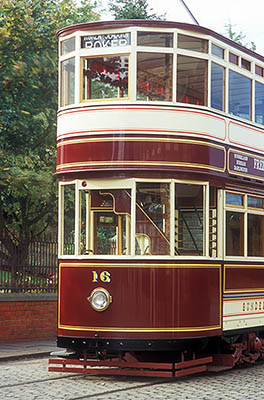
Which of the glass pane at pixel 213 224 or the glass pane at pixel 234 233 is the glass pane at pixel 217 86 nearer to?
the glass pane at pixel 213 224

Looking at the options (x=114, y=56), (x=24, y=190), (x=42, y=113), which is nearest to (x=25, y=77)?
(x=42, y=113)

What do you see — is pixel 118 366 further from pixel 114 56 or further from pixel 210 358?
pixel 114 56

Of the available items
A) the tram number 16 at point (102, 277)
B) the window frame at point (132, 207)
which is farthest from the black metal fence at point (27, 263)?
the tram number 16 at point (102, 277)

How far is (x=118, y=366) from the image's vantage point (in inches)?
459

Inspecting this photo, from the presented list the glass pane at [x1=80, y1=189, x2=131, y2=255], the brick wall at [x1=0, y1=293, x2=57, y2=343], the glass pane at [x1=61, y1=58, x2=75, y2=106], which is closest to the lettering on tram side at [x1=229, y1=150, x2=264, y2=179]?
the glass pane at [x1=80, y1=189, x2=131, y2=255]

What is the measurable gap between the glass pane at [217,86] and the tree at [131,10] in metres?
19.4

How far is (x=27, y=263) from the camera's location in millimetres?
17016

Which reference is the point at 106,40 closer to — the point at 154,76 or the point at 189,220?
the point at 154,76

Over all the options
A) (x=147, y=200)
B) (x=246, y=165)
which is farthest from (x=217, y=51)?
(x=147, y=200)

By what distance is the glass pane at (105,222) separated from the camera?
12055 mm

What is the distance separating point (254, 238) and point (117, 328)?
124 inches

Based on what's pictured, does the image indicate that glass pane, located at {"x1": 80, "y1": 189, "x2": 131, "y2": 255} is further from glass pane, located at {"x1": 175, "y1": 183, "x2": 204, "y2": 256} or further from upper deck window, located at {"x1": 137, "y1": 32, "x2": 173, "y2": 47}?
upper deck window, located at {"x1": 137, "y1": 32, "x2": 173, "y2": 47}

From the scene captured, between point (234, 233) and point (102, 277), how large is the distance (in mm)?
2357

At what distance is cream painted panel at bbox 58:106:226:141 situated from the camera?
12.1 meters
